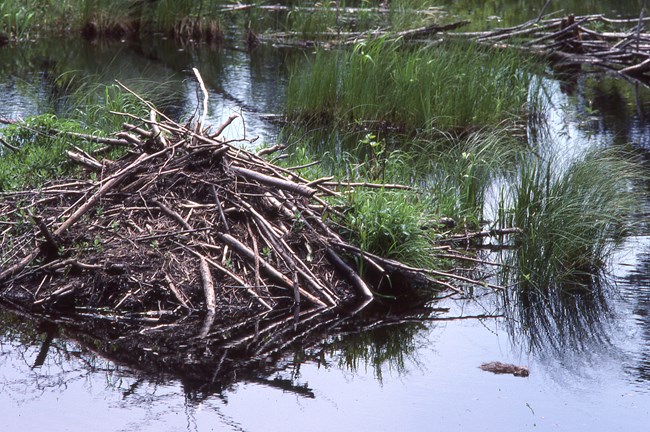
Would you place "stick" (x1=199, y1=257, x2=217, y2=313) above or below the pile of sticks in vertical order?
below

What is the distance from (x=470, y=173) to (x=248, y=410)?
3646 mm

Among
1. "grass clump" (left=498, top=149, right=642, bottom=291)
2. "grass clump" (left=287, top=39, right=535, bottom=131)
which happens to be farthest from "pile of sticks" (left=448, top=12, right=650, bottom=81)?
"grass clump" (left=498, top=149, right=642, bottom=291)

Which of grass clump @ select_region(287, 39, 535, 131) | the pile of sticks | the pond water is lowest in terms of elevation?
the pond water

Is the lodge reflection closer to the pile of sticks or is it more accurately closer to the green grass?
the green grass

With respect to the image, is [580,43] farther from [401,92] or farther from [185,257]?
[185,257]

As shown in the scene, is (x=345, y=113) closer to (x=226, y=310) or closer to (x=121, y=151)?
(x=121, y=151)

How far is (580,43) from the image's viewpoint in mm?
15281

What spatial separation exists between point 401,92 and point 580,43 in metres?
6.22

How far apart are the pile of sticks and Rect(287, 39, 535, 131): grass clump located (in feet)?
12.4

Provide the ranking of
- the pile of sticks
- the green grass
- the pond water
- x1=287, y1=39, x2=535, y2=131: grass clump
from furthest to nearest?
the pile of sticks, x1=287, y1=39, x2=535, y2=131: grass clump, the green grass, the pond water

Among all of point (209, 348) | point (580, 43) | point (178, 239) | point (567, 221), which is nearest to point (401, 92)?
point (567, 221)

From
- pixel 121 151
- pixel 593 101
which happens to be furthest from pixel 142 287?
pixel 593 101

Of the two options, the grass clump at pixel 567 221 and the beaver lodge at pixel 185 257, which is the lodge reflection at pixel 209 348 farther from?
the grass clump at pixel 567 221

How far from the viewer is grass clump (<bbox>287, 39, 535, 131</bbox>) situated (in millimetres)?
10305
